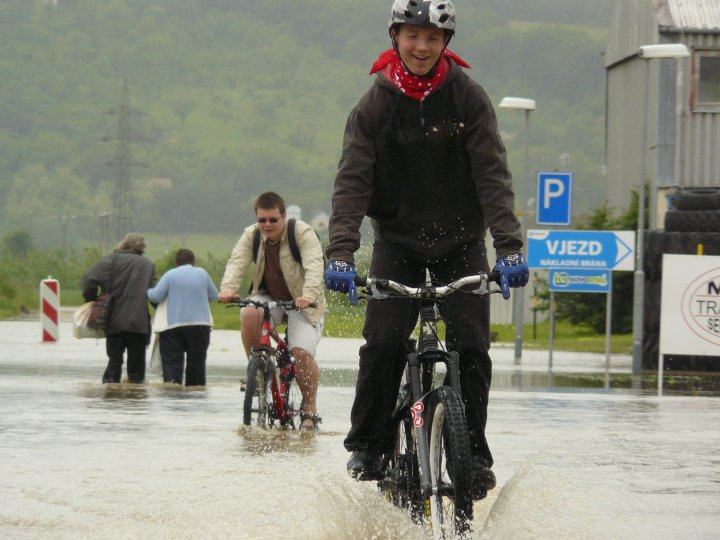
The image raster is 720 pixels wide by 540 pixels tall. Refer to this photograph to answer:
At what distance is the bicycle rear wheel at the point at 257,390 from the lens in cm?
1113

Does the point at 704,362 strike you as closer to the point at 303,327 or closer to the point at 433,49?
the point at 303,327

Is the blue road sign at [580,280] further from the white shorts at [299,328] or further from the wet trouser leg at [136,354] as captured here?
the white shorts at [299,328]

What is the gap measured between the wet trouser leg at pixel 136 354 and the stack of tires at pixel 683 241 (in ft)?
24.0

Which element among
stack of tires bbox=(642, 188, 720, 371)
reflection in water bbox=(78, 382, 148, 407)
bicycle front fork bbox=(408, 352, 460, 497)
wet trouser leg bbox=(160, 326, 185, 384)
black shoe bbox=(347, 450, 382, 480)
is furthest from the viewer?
stack of tires bbox=(642, 188, 720, 371)

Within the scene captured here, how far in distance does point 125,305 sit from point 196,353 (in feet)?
3.48

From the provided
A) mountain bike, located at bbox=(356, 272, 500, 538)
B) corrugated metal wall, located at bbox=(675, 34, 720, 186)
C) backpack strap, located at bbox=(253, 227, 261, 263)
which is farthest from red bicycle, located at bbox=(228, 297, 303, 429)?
corrugated metal wall, located at bbox=(675, 34, 720, 186)

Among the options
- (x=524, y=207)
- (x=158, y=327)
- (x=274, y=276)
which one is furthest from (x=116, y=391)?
(x=524, y=207)

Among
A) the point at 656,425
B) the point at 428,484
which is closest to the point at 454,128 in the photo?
the point at 428,484

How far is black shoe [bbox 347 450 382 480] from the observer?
6414 millimetres

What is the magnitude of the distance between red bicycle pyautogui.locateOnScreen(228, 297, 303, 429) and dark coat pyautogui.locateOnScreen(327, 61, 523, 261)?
4877mm

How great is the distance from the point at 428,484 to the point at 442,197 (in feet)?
4.00

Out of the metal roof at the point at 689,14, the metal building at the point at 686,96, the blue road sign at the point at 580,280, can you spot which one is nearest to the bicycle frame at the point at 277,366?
the blue road sign at the point at 580,280

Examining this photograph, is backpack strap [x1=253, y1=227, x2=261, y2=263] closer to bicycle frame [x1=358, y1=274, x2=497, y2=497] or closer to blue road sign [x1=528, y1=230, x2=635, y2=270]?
bicycle frame [x1=358, y1=274, x2=497, y2=497]

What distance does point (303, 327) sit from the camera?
1141cm
